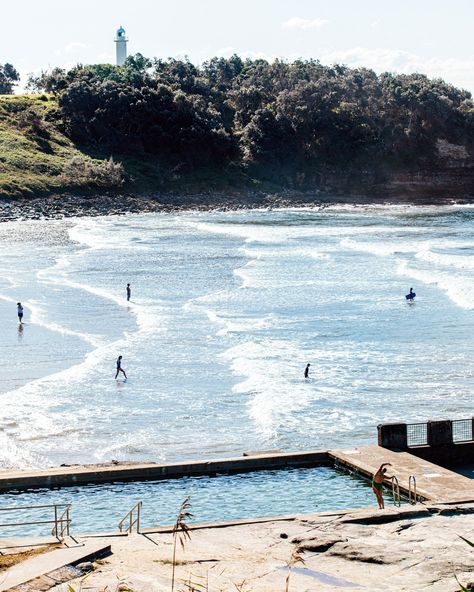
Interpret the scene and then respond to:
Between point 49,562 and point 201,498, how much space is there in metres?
6.59

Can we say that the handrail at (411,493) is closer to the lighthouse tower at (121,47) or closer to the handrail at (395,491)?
the handrail at (395,491)

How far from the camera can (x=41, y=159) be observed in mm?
105750

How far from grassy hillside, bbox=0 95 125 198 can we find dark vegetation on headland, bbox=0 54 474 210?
0.17 meters

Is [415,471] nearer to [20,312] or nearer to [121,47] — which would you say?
[20,312]

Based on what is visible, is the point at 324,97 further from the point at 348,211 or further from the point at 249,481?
the point at 249,481

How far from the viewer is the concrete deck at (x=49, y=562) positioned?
486 inches

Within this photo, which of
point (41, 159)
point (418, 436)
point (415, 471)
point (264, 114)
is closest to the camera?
point (415, 471)

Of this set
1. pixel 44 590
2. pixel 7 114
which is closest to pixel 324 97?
pixel 7 114

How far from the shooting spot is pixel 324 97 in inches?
5064

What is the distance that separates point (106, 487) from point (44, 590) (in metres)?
7.73

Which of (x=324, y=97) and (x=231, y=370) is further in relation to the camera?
(x=324, y=97)

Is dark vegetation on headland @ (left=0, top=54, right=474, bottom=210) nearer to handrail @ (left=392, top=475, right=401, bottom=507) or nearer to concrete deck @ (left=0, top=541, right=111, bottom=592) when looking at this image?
handrail @ (left=392, top=475, right=401, bottom=507)

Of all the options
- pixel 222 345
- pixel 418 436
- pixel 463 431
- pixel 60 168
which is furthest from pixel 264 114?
pixel 418 436

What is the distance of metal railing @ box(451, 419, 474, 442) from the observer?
23.1 metres
